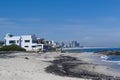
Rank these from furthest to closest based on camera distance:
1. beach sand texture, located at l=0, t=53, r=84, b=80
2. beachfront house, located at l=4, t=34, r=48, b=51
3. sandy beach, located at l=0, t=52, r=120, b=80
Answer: beachfront house, located at l=4, t=34, r=48, b=51 → sandy beach, located at l=0, t=52, r=120, b=80 → beach sand texture, located at l=0, t=53, r=84, b=80

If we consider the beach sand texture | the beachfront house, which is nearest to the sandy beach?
the beach sand texture

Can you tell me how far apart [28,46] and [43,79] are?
9674cm

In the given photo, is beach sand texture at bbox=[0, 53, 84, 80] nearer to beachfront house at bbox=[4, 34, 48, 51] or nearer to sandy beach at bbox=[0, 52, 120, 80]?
sandy beach at bbox=[0, 52, 120, 80]

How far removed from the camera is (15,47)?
95.5 m

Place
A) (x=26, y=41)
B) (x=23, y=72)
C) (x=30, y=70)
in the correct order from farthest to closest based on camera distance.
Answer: (x=26, y=41)
(x=30, y=70)
(x=23, y=72)

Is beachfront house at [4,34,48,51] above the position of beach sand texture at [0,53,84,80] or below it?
above

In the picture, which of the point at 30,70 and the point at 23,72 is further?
the point at 30,70

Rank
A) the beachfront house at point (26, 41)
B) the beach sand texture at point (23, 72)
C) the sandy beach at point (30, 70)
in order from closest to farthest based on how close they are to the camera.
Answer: the beach sand texture at point (23, 72) → the sandy beach at point (30, 70) → the beachfront house at point (26, 41)

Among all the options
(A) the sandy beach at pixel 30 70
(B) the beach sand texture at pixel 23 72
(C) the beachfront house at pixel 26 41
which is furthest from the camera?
(C) the beachfront house at pixel 26 41

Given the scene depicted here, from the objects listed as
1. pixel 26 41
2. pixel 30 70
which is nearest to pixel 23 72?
pixel 30 70

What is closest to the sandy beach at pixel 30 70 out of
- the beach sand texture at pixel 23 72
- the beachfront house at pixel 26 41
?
the beach sand texture at pixel 23 72

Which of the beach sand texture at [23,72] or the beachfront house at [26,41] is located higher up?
the beachfront house at [26,41]

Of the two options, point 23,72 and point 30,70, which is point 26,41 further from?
point 23,72

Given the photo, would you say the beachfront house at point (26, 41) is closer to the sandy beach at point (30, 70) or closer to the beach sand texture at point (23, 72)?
the sandy beach at point (30, 70)
